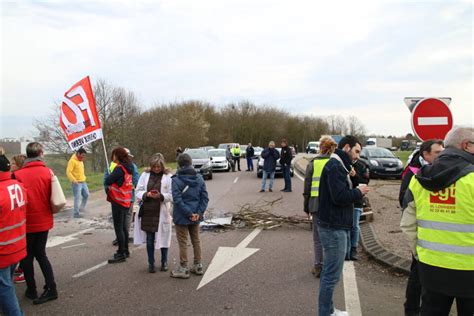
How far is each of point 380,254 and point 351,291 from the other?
1468mm

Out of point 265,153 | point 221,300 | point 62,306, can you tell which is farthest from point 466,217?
point 265,153

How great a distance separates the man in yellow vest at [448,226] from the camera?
260 cm

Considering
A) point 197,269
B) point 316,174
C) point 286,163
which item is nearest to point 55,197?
point 197,269

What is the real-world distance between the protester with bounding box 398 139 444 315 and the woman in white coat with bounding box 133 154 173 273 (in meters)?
3.34

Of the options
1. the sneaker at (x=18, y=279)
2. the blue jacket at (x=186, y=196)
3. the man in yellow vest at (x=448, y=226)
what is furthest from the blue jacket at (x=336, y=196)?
the sneaker at (x=18, y=279)

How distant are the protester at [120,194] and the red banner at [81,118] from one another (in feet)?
8.58

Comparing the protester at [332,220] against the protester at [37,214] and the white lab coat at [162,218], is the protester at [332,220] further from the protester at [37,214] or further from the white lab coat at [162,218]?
the protester at [37,214]

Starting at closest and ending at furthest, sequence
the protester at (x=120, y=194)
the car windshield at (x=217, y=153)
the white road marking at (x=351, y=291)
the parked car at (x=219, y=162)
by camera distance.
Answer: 1. the white road marking at (x=351, y=291)
2. the protester at (x=120, y=194)
3. the parked car at (x=219, y=162)
4. the car windshield at (x=217, y=153)

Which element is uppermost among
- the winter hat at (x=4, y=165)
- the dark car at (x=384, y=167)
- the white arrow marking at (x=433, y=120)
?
the white arrow marking at (x=433, y=120)

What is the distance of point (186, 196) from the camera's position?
5336 millimetres

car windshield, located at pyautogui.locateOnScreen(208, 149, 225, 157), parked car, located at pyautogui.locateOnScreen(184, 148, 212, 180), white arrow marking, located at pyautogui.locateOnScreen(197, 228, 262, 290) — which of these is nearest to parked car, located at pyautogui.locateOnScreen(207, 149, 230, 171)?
car windshield, located at pyautogui.locateOnScreen(208, 149, 225, 157)

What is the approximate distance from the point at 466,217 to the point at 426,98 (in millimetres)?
3451

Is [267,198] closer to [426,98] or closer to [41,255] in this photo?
[426,98]

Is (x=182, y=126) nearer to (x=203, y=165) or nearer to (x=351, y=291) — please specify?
(x=203, y=165)
